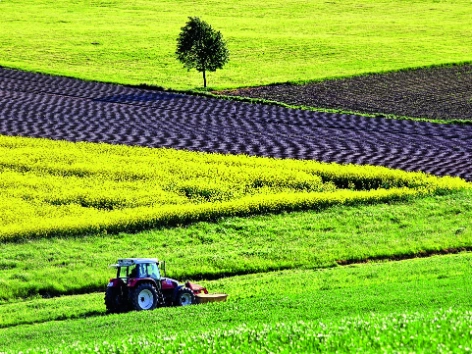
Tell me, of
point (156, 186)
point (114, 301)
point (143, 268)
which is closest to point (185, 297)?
point (143, 268)

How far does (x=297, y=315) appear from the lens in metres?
21.5

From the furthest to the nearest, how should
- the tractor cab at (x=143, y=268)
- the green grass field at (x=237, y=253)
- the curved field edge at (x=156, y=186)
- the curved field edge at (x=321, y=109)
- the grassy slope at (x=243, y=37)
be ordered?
the grassy slope at (x=243, y=37) < the curved field edge at (x=321, y=109) < the curved field edge at (x=156, y=186) < the tractor cab at (x=143, y=268) < the green grass field at (x=237, y=253)

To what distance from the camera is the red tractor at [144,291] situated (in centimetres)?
2534

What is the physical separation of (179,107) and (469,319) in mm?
52662

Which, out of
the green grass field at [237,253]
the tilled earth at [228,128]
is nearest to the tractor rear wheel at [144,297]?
the green grass field at [237,253]

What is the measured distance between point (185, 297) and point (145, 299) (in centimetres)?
119

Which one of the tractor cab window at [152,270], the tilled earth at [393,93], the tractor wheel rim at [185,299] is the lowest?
the tilled earth at [393,93]

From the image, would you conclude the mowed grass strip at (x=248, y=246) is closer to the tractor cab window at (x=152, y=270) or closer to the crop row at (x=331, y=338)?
the tractor cab window at (x=152, y=270)

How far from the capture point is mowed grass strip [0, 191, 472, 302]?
31.6 metres

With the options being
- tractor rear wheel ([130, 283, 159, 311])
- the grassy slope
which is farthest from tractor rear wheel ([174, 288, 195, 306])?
the grassy slope

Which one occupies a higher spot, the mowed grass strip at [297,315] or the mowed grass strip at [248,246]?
the mowed grass strip at [297,315]

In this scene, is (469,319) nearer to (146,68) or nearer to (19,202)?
(19,202)

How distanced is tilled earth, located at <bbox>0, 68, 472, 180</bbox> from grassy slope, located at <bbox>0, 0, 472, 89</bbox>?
12.4m

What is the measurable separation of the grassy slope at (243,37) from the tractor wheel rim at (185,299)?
56.1 meters
